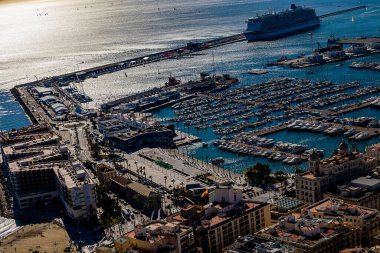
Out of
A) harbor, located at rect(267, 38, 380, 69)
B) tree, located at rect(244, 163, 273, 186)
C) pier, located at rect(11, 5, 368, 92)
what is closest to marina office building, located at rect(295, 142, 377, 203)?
tree, located at rect(244, 163, 273, 186)

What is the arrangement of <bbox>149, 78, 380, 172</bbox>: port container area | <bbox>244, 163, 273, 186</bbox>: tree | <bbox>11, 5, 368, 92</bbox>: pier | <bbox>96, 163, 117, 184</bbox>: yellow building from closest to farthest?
<bbox>244, 163, 273, 186</bbox>: tree → <bbox>96, 163, 117, 184</bbox>: yellow building → <bbox>149, 78, 380, 172</bbox>: port container area → <bbox>11, 5, 368, 92</bbox>: pier

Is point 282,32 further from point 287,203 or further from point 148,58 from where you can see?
point 287,203

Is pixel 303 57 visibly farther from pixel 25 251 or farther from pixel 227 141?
pixel 25 251

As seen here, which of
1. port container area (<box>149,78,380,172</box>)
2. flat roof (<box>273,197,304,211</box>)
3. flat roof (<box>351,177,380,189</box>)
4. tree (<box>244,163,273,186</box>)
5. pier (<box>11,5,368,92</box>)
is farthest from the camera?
pier (<box>11,5,368,92</box>)

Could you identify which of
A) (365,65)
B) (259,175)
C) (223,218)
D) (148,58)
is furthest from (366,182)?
(148,58)

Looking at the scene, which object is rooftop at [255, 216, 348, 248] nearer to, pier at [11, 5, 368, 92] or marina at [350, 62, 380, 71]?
marina at [350, 62, 380, 71]

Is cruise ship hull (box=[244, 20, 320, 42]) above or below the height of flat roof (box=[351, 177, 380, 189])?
above
